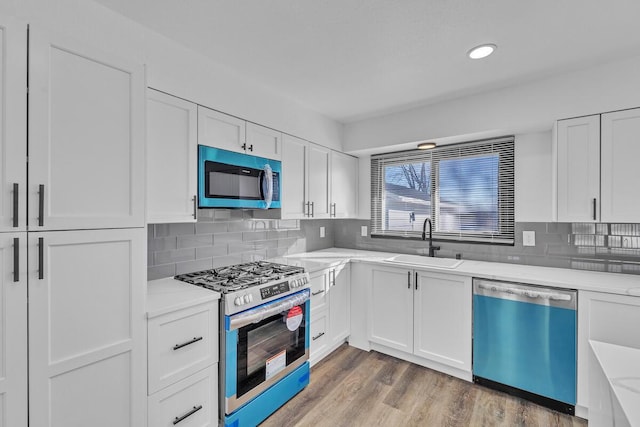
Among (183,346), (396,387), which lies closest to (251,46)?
(183,346)

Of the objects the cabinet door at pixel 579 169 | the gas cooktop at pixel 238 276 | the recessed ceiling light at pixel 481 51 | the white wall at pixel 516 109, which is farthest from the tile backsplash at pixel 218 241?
the cabinet door at pixel 579 169

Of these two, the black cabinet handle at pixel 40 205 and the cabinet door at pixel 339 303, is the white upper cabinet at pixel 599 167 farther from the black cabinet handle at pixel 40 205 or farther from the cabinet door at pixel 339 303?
the black cabinet handle at pixel 40 205

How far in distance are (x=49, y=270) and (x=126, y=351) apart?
0.51 meters

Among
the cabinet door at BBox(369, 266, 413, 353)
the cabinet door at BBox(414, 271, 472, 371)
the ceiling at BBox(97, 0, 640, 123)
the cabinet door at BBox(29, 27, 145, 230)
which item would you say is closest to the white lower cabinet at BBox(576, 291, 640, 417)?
the cabinet door at BBox(414, 271, 472, 371)

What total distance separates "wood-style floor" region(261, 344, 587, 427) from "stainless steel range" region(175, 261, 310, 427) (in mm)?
177

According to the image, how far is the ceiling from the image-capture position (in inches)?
60.7

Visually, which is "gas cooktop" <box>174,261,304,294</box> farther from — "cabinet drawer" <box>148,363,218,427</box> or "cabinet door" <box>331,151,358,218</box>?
"cabinet door" <box>331,151,358,218</box>

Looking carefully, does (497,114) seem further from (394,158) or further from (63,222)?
(63,222)

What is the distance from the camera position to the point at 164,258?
2.16 metres

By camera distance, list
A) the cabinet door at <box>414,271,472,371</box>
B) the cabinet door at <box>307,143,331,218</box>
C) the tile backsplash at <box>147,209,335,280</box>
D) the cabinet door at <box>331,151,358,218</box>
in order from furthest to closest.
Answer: the cabinet door at <box>331,151,358,218</box>
the cabinet door at <box>307,143,331,218</box>
the cabinet door at <box>414,271,472,371</box>
the tile backsplash at <box>147,209,335,280</box>

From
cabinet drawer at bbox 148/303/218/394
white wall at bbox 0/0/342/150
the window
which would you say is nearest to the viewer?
white wall at bbox 0/0/342/150

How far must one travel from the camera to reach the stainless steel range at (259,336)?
183 cm

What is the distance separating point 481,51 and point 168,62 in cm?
198

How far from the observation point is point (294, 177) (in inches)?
110
